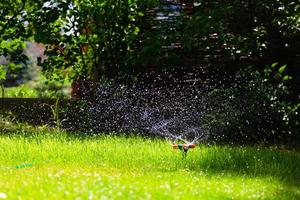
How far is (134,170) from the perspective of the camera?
6035 mm

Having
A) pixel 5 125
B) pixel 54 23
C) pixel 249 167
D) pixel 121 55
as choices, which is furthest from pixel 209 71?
pixel 249 167

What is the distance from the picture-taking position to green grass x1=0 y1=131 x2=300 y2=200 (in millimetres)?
4867

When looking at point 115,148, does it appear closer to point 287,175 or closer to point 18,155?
point 18,155

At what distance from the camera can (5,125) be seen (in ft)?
32.1

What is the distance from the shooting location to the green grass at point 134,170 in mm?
4867

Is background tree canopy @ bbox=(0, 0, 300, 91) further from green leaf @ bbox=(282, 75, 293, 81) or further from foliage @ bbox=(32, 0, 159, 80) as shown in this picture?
green leaf @ bbox=(282, 75, 293, 81)

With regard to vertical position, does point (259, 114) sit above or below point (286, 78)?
below

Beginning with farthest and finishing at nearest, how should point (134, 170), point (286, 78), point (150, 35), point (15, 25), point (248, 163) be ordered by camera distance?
point (15, 25) → point (150, 35) → point (286, 78) → point (248, 163) → point (134, 170)

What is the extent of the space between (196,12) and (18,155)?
4280mm

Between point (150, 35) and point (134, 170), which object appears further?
point (150, 35)

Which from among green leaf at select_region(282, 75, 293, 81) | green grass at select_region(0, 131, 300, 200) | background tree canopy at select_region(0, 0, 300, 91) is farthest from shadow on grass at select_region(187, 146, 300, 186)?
background tree canopy at select_region(0, 0, 300, 91)

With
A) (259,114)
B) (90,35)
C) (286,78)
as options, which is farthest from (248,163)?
(90,35)

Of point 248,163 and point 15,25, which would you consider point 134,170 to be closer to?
point 248,163

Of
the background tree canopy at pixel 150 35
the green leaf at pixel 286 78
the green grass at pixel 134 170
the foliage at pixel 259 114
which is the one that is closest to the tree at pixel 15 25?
the background tree canopy at pixel 150 35
